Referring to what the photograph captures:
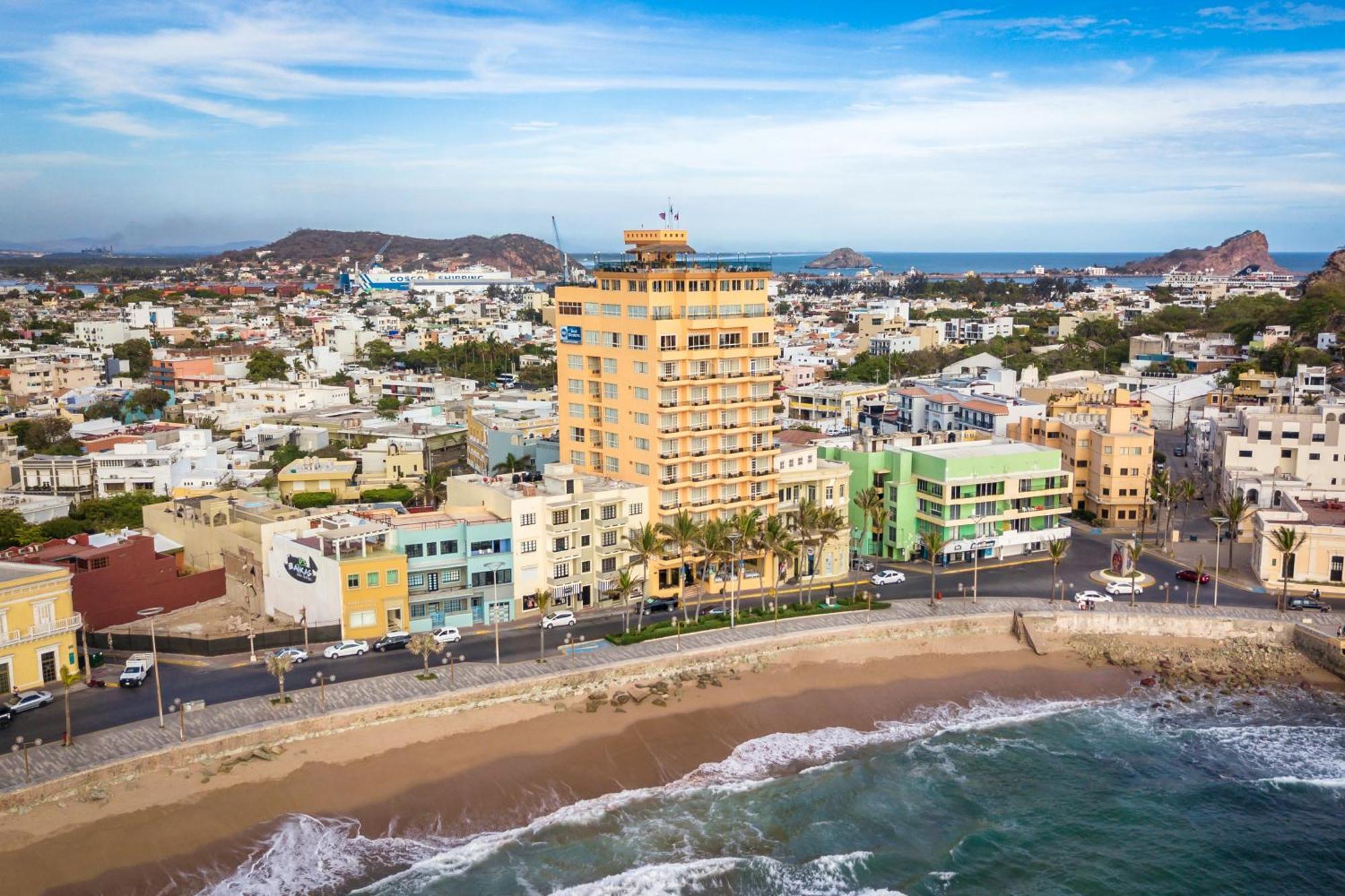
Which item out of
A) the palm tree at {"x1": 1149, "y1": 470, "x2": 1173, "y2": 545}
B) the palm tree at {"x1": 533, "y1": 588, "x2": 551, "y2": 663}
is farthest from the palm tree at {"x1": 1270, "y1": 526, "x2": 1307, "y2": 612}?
the palm tree at {"x1": 533, "y1": 588, "x2": 551, "y2": 663}

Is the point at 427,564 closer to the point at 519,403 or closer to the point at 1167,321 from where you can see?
the point at 519,403

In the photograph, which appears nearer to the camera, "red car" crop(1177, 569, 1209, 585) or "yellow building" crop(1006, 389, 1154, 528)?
"red car" crop(1177, 569, 1209, 585)

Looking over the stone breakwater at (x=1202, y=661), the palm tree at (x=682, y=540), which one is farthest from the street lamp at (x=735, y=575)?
the stone breakwater at (x=1202, y=661)

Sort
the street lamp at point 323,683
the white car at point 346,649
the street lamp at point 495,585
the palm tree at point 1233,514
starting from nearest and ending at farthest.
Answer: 1. the street lamp at point 323,683
2. the white car at point 346,649
3. the street lamp at point 495,585
4. the palm tree at point 1233,514

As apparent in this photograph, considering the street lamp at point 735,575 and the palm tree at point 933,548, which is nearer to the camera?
the street lamp at point 735,575

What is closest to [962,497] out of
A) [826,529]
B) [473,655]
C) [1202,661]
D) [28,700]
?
[826,529]

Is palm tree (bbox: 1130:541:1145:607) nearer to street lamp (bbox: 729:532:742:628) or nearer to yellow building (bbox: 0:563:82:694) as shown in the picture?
street lamp (bbox: 729:532:742:628)

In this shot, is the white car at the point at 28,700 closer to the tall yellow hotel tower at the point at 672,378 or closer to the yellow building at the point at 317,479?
the tall yellow hotel tower at the point at 672,378
